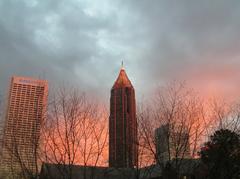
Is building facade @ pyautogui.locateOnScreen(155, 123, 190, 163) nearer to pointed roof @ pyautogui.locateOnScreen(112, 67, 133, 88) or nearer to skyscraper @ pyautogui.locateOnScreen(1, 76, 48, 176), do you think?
skyscraper @ pyautogui.locateOnScreen(1, 76, 48, 176)

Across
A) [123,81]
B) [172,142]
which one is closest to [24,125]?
[172,142]

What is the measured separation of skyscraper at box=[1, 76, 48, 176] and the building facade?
17.4 ft

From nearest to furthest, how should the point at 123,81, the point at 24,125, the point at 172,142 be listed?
1. the point at 24,125
2. the point at 172,142
3. the point at 123,81

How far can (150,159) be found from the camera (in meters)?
15.9

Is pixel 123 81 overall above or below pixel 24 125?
above

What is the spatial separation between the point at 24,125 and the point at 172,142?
652 cm

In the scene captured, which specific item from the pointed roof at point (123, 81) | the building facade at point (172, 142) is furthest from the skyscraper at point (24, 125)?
the pointed roof at point (123, 81)

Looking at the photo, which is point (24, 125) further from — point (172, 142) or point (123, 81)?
point (123, 81)

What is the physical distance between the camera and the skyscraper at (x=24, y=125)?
1419 cm

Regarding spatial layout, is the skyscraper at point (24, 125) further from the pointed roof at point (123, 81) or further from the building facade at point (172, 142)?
the pointed roof at point (123, 81)

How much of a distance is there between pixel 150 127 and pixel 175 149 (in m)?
1.66

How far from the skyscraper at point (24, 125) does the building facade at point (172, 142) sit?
5306 mm

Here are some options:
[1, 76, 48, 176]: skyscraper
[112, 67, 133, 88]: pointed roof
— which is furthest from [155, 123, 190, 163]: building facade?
[112, 67, 133, 88]: pointed roof

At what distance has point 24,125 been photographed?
48.4 feet
